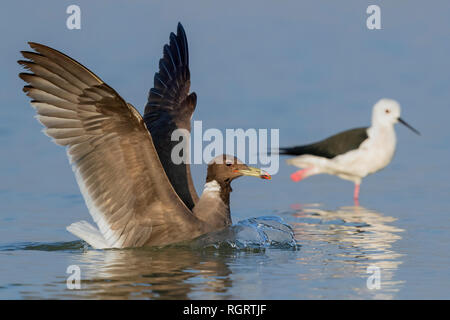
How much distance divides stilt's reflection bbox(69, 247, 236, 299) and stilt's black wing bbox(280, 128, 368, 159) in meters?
6.34

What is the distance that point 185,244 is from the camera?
9.60 meters

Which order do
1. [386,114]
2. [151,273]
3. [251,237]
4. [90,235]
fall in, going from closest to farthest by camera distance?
[151,273] < [90,235] < [251,237] < [386,114]

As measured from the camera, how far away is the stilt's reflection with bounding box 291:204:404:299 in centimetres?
856

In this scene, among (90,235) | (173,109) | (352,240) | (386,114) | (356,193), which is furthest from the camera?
(386,114)

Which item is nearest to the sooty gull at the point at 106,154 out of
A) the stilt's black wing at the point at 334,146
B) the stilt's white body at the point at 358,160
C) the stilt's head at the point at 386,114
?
the stilt's white body at the point at 358,160

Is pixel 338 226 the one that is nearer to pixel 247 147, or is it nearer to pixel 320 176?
pixel 320 176

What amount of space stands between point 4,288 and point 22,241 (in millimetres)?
2252

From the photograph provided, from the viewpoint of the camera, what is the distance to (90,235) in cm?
948

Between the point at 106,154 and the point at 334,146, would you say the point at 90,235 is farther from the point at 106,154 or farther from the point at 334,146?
the point at 334,146

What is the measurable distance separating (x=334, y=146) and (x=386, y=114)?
1.36 metres

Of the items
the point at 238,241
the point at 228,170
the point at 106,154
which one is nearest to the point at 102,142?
the point at 106,154

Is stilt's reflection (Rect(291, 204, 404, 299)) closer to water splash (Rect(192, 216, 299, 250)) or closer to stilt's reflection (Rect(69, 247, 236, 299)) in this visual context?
water splash (Rect(192, 216, 299, 250))

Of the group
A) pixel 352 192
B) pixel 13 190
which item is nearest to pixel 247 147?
pixel 352 192

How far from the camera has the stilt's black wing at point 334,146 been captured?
15484mm
